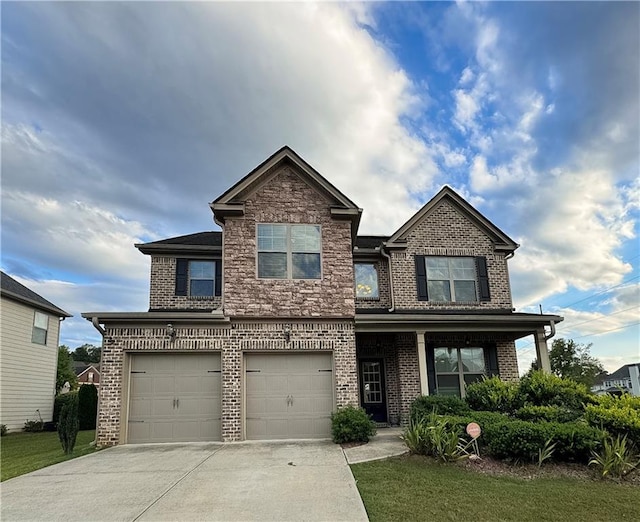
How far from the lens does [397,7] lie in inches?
445

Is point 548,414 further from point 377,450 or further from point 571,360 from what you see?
point 571,360

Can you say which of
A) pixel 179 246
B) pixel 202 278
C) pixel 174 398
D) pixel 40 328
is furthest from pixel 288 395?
pixel 40 328

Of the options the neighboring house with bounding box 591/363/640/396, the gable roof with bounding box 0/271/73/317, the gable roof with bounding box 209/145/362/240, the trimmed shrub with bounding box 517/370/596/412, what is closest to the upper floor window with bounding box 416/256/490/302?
the gable roof with bounding box 209/145/362/240

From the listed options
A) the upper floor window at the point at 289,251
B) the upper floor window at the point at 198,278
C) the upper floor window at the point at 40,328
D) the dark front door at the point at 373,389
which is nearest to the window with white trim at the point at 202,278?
the upper floor window at the point at 198,278

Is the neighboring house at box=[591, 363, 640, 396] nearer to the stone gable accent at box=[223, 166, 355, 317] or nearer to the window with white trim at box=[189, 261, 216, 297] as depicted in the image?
the stone gable accent at box=[223, 166, 355, 317]

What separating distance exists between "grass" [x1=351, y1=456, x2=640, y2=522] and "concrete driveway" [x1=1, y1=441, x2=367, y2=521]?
430 millimetres

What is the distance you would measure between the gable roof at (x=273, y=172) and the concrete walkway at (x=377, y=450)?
5882 mm

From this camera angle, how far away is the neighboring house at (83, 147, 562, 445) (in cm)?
1059

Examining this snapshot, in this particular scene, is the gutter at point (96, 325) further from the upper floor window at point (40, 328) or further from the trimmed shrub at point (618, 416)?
the trimmed shrub at point (618, 416)

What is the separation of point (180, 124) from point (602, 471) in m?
14.3

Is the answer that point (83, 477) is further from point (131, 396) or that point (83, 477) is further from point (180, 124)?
point (180, 124)

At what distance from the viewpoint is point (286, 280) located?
11383 mm

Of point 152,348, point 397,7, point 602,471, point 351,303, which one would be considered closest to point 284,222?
point 351,303

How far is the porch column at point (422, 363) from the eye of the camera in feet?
39.0
